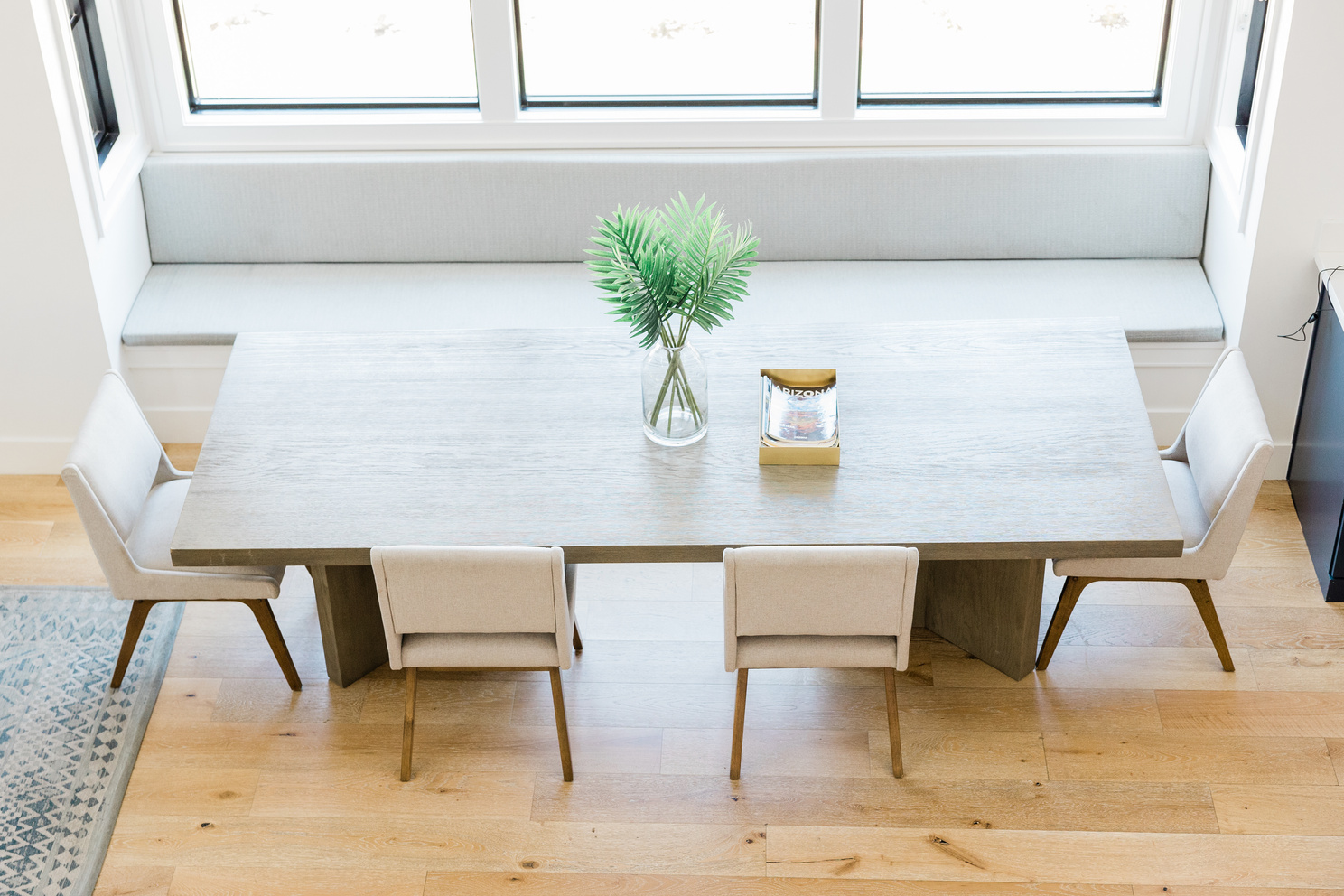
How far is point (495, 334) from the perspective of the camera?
3.35 meters

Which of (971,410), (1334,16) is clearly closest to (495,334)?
(971,410)

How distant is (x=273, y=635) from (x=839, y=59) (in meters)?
2.58

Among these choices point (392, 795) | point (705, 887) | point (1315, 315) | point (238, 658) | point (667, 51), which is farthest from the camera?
point (667, 51)

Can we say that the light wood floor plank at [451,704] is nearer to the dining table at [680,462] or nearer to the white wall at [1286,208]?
the dining table at [680,462]

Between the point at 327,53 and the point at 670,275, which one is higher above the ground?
the point at 327,53

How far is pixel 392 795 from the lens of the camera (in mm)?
2934

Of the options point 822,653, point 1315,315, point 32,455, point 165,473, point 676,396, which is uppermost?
point 676,396

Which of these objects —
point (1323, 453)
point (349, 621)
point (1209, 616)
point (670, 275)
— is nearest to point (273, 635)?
point (349, 621)

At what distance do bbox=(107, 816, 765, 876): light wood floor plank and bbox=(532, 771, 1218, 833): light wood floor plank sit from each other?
1.9 inches

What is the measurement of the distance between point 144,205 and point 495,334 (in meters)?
1.71

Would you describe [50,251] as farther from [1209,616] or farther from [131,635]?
[1209,616]

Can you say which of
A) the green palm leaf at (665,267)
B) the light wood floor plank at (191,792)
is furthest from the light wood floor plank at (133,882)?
the green palm leaf at (665,267)

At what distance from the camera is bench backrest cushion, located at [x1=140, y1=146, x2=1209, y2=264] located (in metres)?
4.17

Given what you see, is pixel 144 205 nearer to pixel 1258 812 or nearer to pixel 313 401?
pixel 313 401
